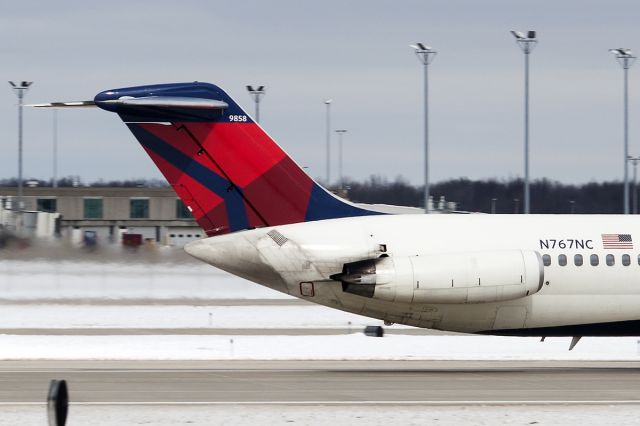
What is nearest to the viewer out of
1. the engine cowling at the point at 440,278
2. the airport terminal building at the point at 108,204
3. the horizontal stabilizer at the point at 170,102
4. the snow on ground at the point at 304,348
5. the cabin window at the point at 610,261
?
the engine cowling at the point at 440,278

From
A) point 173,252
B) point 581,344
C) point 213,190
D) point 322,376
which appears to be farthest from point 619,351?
point 173,252

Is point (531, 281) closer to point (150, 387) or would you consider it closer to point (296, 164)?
point (296, 164)

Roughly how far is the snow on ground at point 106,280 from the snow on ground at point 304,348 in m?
10.7

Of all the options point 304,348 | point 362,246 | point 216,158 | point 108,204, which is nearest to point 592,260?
point 362,246

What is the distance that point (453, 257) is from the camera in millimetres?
30094

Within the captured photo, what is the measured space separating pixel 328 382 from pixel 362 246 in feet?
10.9

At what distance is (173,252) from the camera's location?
51.7 m

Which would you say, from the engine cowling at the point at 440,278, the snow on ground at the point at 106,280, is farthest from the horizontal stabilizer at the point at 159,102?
the snow on ground at the point at 106,280

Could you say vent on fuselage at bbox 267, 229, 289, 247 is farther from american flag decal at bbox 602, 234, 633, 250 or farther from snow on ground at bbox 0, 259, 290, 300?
snow on ground at bbox 0, 259, 290, 300

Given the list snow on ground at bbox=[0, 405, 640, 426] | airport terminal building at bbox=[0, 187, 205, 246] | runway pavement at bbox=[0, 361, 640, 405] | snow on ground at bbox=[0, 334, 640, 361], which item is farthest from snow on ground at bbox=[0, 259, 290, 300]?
airport terminal building at bbox=[0, 187, 205, 246]

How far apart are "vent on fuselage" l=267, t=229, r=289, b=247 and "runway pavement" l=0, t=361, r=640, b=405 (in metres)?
3.10

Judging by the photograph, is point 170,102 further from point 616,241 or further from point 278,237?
point 616,241

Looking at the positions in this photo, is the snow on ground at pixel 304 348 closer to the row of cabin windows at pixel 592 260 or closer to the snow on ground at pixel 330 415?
the row of cabin windows at pixel 592 260

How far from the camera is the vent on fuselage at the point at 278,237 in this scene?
3000 centimetres
